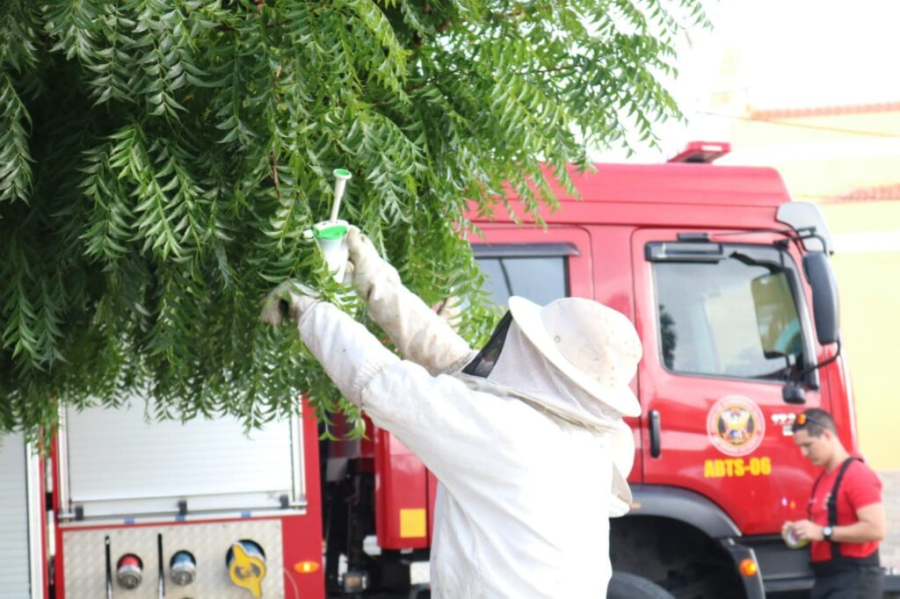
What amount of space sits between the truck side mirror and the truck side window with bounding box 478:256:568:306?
1.32 m

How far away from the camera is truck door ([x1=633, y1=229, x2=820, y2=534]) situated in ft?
20.3

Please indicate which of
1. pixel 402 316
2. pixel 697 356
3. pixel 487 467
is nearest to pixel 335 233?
pixel 402 316

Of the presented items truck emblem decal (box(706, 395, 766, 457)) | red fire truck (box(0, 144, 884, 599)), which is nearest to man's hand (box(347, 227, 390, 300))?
red fire truck (box(0, 144, 884, 599))

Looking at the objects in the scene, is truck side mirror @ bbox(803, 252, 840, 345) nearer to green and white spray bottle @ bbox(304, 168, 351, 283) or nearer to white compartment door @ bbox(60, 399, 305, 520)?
white compartment door @ bbox(60, 399, 305, 520)

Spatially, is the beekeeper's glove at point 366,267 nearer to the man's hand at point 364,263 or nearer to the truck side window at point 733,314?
the man's hand at point 364,263

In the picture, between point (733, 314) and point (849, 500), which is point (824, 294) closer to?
point (733, 314)

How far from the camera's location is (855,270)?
17.3m

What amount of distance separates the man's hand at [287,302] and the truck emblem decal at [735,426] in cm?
410

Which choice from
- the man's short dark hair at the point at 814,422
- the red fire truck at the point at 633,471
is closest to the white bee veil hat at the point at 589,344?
the red fire truck at the point at 633,471

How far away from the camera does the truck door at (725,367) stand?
6195 millimetres

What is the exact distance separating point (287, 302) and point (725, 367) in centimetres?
427

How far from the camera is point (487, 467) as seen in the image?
8.51 ft

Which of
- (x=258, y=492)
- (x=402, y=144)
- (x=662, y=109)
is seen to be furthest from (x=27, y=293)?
(x=258, y=492)

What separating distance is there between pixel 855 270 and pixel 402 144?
52.4ft
